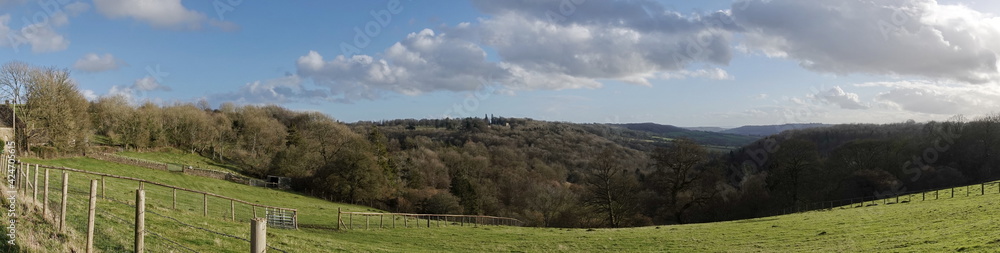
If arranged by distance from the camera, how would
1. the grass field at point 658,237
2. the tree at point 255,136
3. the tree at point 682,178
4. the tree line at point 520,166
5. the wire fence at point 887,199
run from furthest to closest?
the tree at point 255,136 → the tree line at point 520,166 → the tree at point 682,178 → the wire fence at point 887,199 → the grass field at point 658,237

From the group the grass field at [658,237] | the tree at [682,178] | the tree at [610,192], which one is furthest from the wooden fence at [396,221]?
the tree at [682,178]

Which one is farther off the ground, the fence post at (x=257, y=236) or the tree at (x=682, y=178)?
the fence post at (x=257, y=236)

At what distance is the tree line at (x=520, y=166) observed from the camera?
47438 mm

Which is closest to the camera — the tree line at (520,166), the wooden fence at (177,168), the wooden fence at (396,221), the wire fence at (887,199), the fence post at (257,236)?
the fence post at (257,236)

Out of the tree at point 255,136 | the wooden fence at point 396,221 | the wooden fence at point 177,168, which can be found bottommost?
the wooden fence at point 396,221

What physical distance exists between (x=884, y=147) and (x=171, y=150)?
94.6 meters

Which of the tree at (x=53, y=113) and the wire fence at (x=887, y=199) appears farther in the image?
the tree at (x=53, y=113)

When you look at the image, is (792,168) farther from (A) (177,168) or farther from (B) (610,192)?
(A) (177,168)

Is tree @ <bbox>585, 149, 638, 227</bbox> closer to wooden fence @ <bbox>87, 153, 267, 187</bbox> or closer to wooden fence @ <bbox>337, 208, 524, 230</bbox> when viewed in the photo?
wooden fence @ <bbox>337, 208, 524, 230</bbox>

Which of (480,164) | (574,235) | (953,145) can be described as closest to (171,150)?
(480,164)

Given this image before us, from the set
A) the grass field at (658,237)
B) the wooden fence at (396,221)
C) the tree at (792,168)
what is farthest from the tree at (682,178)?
the grass field at (658,237)

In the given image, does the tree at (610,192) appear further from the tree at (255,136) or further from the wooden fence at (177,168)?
the tree at (255,136)

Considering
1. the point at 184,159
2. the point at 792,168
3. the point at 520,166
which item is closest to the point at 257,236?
the point at 792,168

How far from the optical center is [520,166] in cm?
9612
